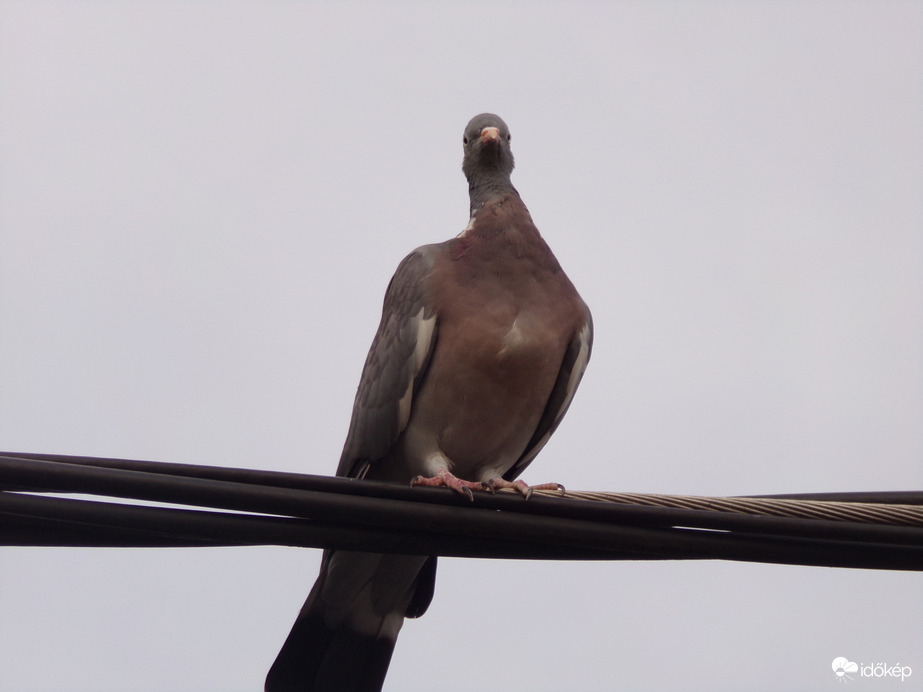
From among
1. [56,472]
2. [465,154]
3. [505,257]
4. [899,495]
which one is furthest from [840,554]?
[465,154]

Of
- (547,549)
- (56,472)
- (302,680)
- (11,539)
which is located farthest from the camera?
(302,680)

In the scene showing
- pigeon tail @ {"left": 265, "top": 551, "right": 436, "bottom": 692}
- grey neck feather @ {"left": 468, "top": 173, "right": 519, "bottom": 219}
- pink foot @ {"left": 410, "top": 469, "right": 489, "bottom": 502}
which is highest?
grey neck feather @ {"left": 468, "top": 173, "right": 519, "bottom": 219}

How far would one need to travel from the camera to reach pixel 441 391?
4.33 meters

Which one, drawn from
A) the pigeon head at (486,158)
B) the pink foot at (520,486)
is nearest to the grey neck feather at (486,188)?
the pigeon head at (486,158)

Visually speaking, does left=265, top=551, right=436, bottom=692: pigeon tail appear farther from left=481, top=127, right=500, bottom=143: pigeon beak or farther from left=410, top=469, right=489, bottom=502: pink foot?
left=481, top=127, right=500, bottom=143: pigeon beak

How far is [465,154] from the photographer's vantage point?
5.24m

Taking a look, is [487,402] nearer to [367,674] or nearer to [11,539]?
[367,674]

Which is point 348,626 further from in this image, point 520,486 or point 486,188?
point 486,188

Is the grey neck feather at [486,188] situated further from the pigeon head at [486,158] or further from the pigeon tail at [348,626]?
the pigeon tail at [348,626]

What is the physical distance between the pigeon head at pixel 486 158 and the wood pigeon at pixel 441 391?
0.25 metres

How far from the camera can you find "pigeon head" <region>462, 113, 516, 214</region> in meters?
4.96

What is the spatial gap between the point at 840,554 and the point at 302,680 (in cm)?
225

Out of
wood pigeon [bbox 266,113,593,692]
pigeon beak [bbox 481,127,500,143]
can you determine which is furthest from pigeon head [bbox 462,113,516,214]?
wood pigeon [bbox 266,113,593,692]

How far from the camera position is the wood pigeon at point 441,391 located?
4.30m
